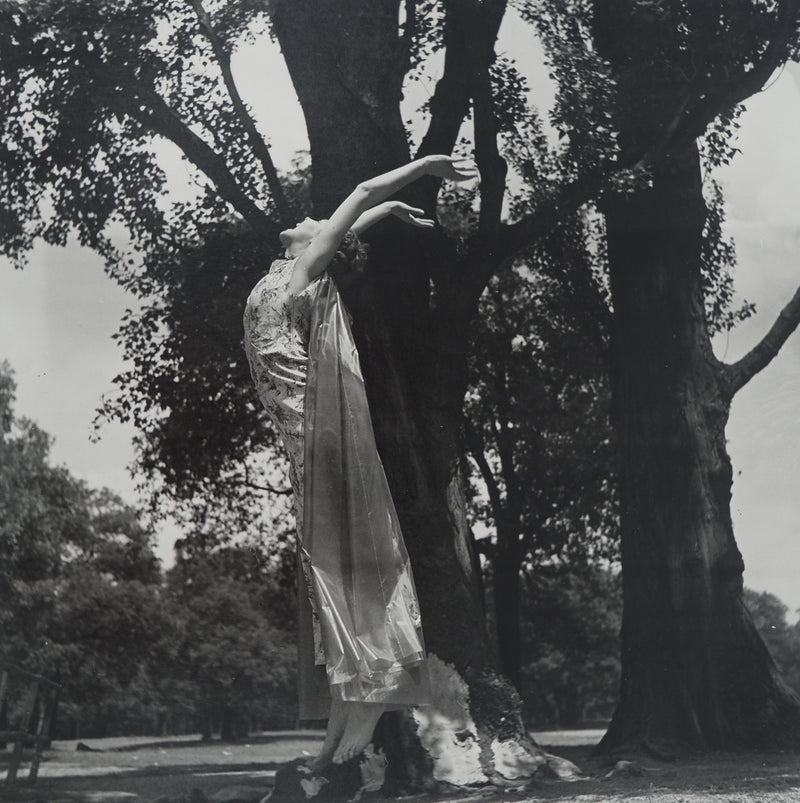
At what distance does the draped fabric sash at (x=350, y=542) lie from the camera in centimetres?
396

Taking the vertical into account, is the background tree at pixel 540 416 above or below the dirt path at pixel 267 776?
above

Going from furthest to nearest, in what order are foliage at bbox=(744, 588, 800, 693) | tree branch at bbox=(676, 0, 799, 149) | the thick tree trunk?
1. foliage at bbox=(744, 588, 800, 693)
2. tree branch at bbox=(676, 0, 799, 149)
3. the thick tree trunk

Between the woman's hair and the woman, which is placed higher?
the woman's hair

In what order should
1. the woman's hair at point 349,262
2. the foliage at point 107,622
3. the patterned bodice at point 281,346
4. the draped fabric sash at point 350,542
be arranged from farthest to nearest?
the foliage at point 107,622 < the woman's hair at point 349,262 < the patterned bodice at point 281,346 < the draped fabric sash at point 350,542

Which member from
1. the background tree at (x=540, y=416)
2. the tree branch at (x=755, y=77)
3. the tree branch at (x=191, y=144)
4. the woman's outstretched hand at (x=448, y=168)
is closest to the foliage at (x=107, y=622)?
the background tree at (x=540, y=416)

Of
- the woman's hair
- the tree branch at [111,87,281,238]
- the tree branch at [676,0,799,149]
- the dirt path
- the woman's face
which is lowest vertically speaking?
the dirt path

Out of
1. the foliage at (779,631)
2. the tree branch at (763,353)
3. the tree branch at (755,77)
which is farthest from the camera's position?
the foliage at (779,631)

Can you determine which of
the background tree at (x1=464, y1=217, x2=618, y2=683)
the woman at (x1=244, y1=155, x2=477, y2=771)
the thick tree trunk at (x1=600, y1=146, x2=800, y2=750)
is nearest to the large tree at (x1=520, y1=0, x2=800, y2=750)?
the thick tree trunk at (x1=600, y1=146, x2=800, y2=750)

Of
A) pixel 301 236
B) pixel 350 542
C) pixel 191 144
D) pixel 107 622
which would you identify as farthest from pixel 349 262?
pixel 107 622

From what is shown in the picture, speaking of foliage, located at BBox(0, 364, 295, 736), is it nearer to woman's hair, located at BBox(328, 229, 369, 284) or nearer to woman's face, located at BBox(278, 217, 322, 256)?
woman's hair, located at BBox(328, 229, 369, 284)

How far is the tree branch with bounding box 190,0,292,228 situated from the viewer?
7.25m

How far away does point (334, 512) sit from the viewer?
4.23 m

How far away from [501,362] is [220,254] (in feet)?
10.8

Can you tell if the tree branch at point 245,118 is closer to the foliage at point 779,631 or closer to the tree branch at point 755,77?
the tree branch at point 755,77
